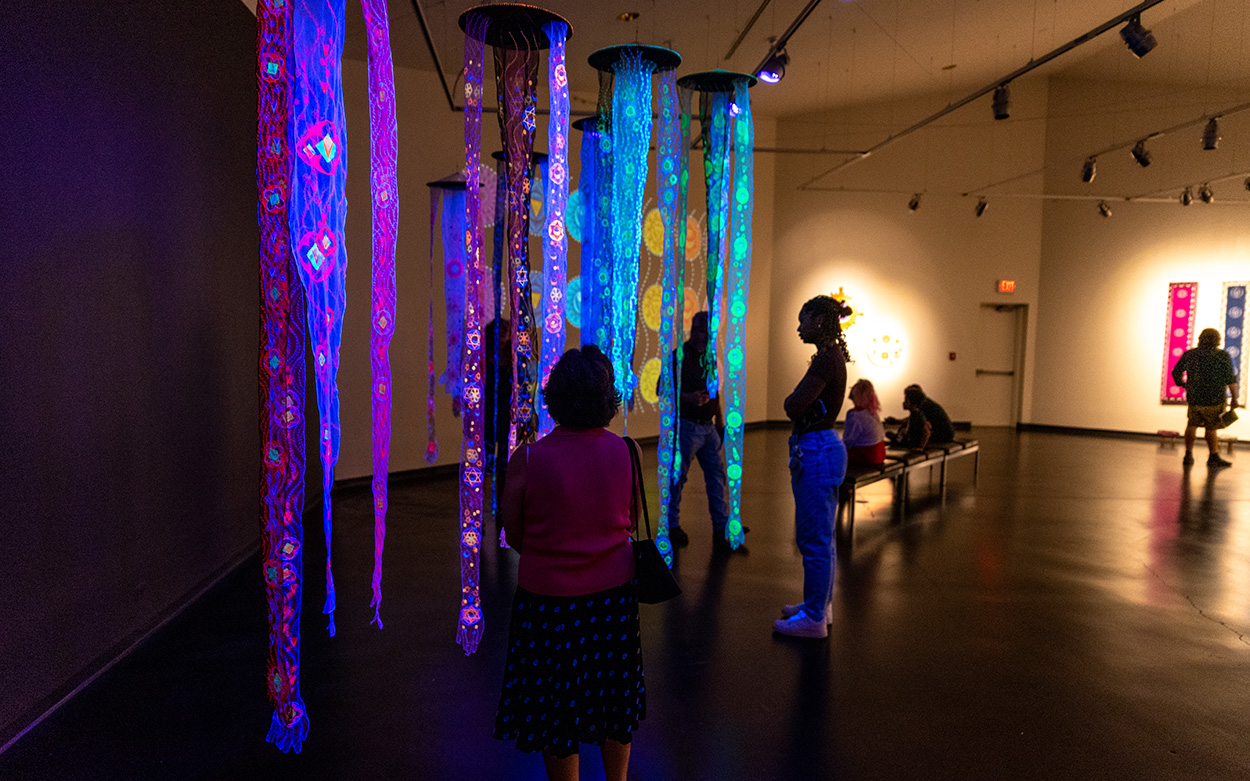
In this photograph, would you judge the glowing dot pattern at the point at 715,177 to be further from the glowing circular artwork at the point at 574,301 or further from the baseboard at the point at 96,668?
the glowing circular artwork at the point at 574,301

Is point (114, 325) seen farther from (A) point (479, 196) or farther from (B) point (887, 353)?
(B) point (887, 353)

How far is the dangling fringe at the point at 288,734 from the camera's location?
2.48 m

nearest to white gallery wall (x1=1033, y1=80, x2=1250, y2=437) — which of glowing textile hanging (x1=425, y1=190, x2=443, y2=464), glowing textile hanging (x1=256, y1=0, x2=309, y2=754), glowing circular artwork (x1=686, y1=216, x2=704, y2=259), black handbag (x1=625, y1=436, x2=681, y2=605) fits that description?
glowing circular artwork (x1=686, y1=216, x2=704, y2=259)

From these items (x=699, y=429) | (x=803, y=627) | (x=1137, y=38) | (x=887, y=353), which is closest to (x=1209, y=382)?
(x=887, y=353)

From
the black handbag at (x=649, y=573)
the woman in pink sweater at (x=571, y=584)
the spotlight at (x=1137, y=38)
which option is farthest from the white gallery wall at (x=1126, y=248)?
the woman in pink sweater at (x=571, y=584)

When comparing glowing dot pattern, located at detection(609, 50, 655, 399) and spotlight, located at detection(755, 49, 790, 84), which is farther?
spotlight, located at detection(755, 49, 790, 84)

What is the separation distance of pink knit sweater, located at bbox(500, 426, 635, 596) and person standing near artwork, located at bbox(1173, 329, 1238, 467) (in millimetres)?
9360

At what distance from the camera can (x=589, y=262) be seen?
5082mm

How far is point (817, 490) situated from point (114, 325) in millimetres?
3236

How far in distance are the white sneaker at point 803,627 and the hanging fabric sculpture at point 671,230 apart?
1.04m

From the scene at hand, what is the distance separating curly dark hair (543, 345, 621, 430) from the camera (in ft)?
6.54

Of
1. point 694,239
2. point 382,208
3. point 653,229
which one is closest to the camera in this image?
point 382,208

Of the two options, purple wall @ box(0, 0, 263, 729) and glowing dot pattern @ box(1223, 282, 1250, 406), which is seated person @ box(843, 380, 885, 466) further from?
glowing dot pattern @ box(1223, 282, 1250, 406)

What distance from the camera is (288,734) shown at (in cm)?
249
